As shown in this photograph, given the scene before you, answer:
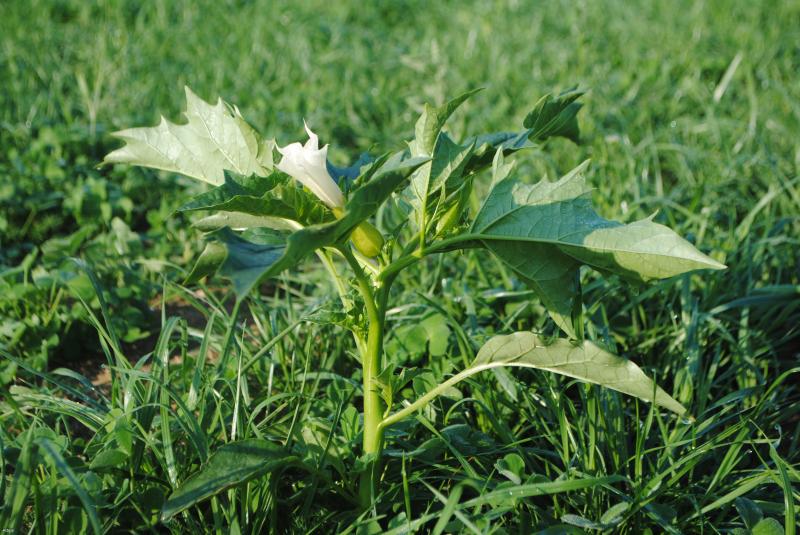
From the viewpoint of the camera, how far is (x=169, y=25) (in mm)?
4090

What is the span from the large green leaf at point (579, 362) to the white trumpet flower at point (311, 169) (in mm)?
340

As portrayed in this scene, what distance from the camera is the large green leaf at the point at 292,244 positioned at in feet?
2.81

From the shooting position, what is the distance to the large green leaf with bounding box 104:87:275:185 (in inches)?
46.8

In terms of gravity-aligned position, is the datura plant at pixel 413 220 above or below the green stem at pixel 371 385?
above

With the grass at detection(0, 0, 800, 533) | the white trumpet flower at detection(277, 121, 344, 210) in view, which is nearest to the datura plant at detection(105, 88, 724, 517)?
the white trumpet flower at detection(277, 121, 344, 210)

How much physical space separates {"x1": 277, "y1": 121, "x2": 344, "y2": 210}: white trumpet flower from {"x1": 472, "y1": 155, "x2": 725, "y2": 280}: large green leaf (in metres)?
0.22

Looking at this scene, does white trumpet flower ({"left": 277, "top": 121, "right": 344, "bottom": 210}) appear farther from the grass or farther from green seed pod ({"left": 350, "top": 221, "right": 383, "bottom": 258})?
the grass

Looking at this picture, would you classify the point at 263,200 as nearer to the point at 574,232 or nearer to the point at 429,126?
the point at 429,126

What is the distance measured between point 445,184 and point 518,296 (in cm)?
87

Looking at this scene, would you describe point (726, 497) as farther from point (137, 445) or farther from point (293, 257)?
point (137, 445)

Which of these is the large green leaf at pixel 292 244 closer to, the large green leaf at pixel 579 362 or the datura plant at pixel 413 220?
the datura plant at pixel 413 220

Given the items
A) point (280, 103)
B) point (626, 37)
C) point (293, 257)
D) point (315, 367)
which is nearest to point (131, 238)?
point (315, 367)

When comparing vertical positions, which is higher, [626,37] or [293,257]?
[293,257]

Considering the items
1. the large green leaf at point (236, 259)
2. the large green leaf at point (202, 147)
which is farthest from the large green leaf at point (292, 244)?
the large green leaf at point (202, 147)
